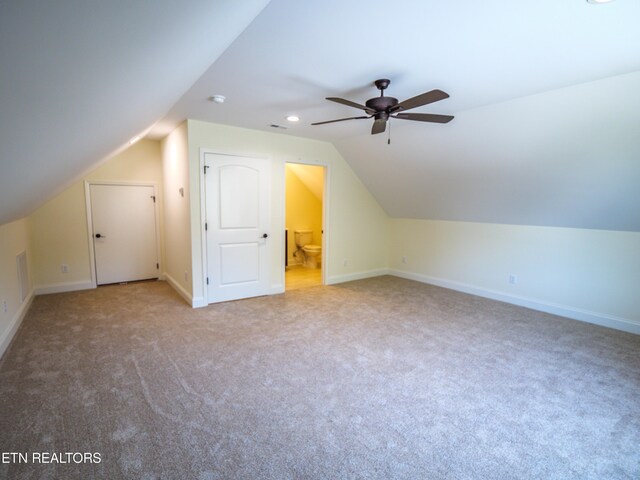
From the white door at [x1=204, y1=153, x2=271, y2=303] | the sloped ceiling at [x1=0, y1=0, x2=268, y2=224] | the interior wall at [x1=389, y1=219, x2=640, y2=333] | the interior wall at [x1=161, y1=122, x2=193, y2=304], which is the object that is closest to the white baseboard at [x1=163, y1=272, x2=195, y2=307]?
the interior wall at [x1=161, y1=122, x2=193, y2=304]

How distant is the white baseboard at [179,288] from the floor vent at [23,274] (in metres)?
1.75

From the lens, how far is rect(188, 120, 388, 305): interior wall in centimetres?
404

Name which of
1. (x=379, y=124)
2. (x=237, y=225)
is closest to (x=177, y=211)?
(x=237, y=225)

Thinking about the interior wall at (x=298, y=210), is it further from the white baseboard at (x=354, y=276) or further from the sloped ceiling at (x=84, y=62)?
the sloped ceiling at (x=84, y=62)

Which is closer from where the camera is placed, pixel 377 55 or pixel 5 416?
pixel 5 416

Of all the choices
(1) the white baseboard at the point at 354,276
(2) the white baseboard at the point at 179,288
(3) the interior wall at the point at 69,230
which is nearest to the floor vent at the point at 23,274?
(3) the interior wall at the point at 69,230

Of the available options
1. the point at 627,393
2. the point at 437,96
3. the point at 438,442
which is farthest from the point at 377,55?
the point at 627,393

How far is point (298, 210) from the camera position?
691 cm

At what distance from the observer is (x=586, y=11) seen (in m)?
1.68

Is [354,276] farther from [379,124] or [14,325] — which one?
[14,325]

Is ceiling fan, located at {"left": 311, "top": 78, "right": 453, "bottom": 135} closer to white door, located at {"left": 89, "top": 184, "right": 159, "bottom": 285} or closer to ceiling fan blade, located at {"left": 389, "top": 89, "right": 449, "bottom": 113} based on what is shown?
ceiling fan blade, located at {"left": 389, "top": 89, "right": 449, "bottom": 113}

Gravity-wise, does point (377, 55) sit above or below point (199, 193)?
above

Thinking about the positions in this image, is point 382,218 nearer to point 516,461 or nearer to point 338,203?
point 338,203

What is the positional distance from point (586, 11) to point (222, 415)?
324 cm
